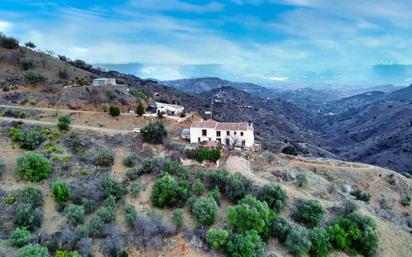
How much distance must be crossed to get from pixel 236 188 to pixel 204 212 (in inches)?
213

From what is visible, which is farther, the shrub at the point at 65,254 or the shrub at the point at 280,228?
the shrub at the point at 280,228

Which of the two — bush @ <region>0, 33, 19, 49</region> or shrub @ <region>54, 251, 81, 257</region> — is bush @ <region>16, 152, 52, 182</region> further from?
bush @ <region>0, 33, 19, 49</region>

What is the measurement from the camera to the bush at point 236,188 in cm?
3872

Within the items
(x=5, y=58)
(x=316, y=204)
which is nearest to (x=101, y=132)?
(x=316, y=204)

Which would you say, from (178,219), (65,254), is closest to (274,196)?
(178,219)

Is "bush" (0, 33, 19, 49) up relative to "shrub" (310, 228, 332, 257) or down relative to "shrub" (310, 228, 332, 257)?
up

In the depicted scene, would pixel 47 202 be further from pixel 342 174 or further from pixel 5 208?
pixel 342 174

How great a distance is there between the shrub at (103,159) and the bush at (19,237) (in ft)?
43.7

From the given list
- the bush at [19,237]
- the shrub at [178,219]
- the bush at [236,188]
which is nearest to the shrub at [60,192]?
the bush at [19,237]

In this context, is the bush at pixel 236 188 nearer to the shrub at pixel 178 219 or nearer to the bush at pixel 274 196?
the bush at pixel 274 196

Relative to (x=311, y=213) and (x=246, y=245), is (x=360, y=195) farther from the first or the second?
(x=246, y=245)

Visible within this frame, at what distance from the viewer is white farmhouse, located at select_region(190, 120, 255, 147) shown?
4944 cm

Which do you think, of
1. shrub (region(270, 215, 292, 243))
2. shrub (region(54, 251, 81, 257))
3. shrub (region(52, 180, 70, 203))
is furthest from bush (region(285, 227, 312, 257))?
shrub (region(52, 180, 70, 203))

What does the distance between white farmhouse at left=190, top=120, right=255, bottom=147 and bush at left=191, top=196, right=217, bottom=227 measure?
1499 cm
